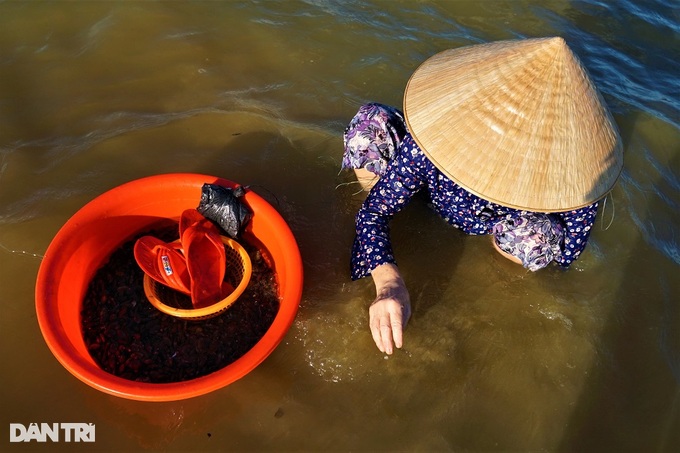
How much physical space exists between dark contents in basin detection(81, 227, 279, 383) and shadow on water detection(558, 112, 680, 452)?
1366 millimetres

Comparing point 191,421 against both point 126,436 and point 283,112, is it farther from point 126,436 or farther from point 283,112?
point 283,112

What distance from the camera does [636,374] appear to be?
2180 mm

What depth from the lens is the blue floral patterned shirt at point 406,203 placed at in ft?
6.41

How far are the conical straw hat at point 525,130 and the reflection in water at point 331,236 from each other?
0.89m

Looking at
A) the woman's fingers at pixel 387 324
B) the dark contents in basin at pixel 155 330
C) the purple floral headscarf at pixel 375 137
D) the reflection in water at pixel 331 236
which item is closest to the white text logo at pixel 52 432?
the reflection in water at pixel 331 236

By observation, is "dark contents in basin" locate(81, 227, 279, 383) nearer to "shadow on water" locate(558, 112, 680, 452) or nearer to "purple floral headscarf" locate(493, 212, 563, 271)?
"purple floral headscarf" locate(493, 212, 563, 271)

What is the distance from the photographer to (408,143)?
6.31ft

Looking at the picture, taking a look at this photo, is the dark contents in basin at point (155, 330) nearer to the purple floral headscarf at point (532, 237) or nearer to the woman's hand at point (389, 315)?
the woman's hand at point (389, 315)

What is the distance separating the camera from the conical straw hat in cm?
148

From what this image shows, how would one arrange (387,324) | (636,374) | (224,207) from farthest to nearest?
1. (636,374)
2. (224,207)
3. (387,324)

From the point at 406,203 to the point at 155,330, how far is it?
1.16 meters

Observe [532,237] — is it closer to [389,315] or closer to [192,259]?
[389,315]

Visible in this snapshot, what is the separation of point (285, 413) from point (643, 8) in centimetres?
453

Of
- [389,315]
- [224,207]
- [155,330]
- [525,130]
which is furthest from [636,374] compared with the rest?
[155,330]
